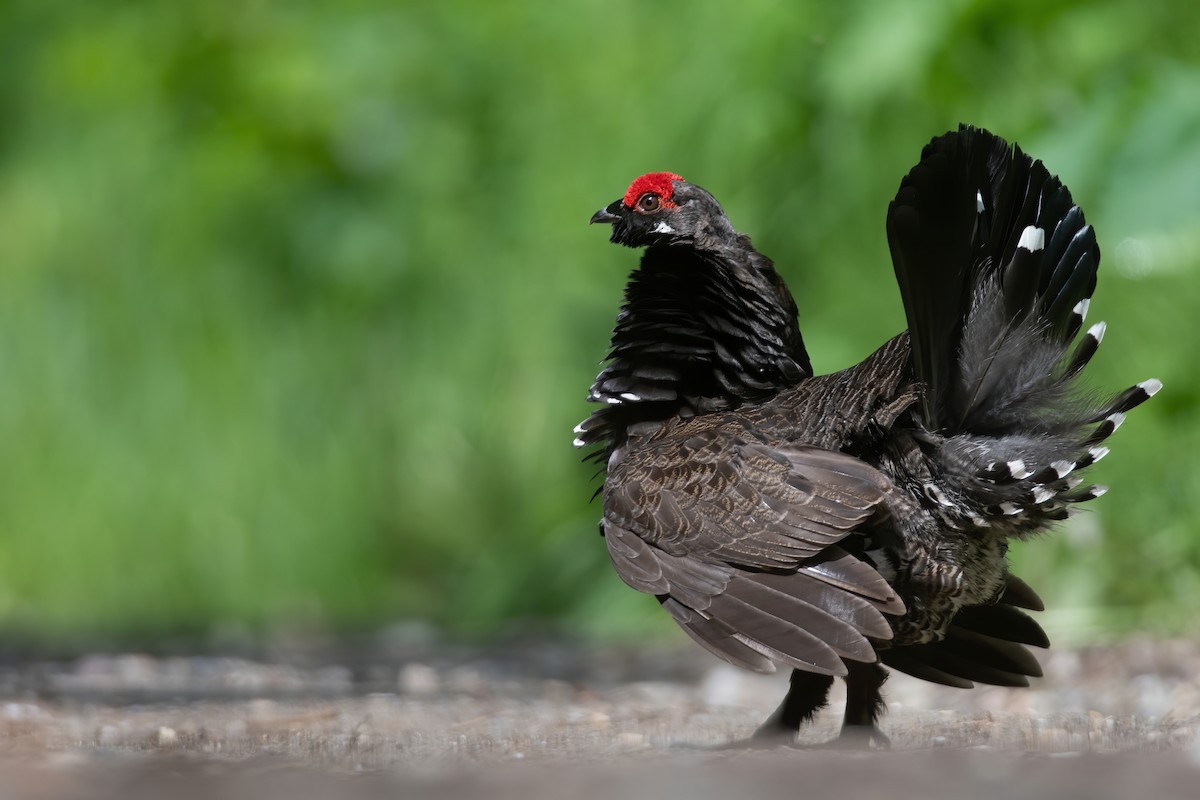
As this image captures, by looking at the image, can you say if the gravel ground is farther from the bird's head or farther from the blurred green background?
the blurred green background

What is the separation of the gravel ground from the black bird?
298 millimetres

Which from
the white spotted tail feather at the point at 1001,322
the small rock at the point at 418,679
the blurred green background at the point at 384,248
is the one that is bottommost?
the small rock at the point at 418,679

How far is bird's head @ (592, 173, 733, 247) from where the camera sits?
4094 mm

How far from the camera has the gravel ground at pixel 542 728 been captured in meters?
2.22

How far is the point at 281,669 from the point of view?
5.81m

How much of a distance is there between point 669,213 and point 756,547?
3.43 feet

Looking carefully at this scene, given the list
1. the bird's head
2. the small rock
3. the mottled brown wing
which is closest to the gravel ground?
the small rock

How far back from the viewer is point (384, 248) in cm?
956

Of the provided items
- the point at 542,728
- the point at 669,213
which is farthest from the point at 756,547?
the point at 669,213

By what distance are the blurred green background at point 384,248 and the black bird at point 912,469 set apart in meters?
2.96

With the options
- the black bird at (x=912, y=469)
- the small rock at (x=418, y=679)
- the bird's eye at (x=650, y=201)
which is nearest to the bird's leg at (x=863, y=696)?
the black bird at (x=912, y=469)

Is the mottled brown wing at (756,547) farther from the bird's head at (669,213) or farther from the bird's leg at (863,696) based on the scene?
the bird's head at (669,213)

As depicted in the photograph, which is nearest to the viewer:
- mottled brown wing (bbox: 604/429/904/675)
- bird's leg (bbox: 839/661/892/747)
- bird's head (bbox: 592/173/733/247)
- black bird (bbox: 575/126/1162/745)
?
mottled brown wing (bbox: 604/429/904/675)

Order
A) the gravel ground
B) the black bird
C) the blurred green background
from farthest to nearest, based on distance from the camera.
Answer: the blurred green background
the black bird
the gravel ground
